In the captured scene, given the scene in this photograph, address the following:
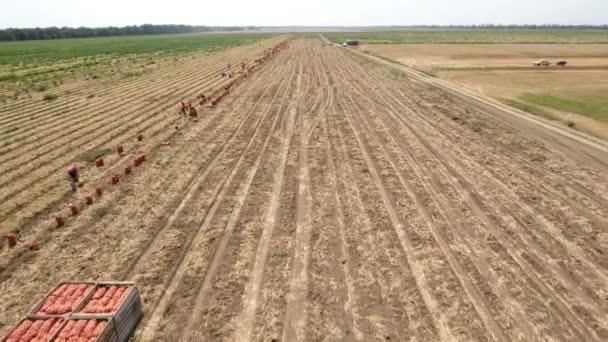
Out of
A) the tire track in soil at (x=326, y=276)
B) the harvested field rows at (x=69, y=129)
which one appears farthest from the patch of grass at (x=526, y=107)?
the harvested field rows at (x=69, y=129)

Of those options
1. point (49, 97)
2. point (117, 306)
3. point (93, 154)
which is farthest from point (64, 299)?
point (49, 97)

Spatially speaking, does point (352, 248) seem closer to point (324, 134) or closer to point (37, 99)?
point (324, 134)

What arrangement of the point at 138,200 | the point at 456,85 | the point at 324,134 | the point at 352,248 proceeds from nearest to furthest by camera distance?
the point at 352,248
the point at 138,200
the point at 324,134
the point at 456,85

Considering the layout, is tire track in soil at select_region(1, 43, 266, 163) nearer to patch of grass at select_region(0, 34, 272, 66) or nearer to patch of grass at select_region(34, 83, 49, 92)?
patch of grass at select_region(34, 83, 49, 92)

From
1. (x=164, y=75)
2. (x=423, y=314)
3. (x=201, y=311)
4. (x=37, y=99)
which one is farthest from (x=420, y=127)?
(x=164, y=75)

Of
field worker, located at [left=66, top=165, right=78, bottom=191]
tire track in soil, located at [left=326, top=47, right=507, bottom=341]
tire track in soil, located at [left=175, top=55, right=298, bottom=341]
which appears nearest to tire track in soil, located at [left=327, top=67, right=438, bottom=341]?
tire track in soil, located at [left=326, top=47, right=507, bottom=341]

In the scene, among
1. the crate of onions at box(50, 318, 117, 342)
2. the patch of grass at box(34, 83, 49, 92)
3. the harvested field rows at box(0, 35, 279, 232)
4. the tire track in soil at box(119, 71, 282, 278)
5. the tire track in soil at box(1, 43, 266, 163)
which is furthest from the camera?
the patch of grass at box(34, 83, 49, 92)
